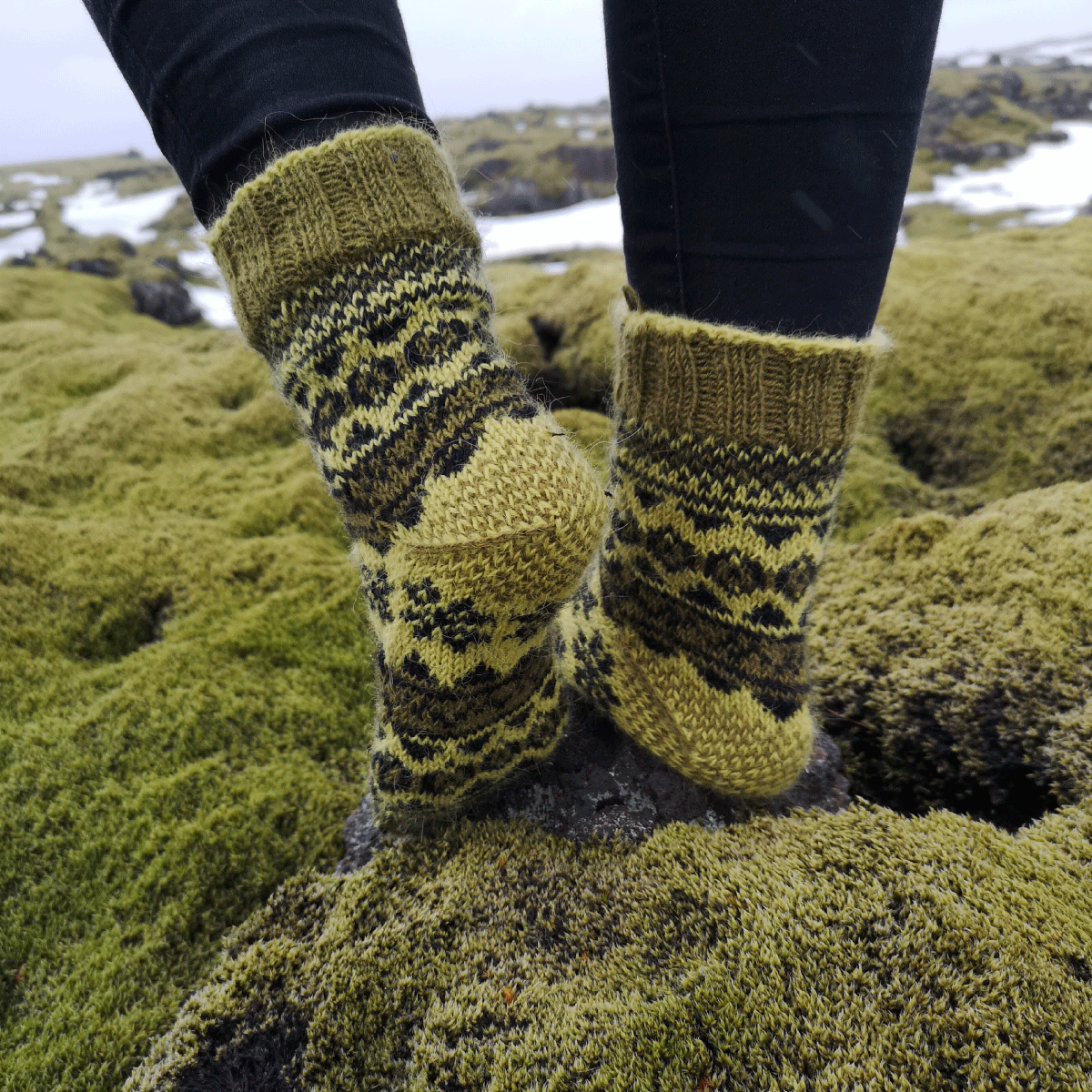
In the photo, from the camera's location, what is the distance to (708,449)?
2.24 ft

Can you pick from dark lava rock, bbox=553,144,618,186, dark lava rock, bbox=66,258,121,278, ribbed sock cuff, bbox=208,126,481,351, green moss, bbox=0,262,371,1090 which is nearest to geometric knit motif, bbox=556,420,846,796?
ribbed sock cuff, bbox=208,126,481,351

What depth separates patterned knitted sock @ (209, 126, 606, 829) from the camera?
0.57 meters

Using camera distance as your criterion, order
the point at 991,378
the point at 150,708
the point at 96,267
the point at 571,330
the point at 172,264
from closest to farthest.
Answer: the point at 150,708
the point at 991,378
the point at 571,330
the point at 96,267
the point at 172,264

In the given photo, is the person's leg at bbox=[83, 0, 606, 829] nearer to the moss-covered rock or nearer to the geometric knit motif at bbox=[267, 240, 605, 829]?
the geometric knit motif at bbox=[267, 240, 605, 829]

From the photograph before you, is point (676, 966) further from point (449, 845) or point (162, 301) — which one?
point (162, 301)

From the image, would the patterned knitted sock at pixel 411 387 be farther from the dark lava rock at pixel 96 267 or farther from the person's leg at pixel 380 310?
the dark lava rock at pixel 96 267

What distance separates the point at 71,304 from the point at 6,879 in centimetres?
311

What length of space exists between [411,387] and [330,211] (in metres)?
0.15

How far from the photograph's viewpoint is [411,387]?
0.59 m

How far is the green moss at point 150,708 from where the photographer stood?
747 mm

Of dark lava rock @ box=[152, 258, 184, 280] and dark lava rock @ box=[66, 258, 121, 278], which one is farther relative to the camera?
dark lava rock @ box=[66, 258, 121, 278]

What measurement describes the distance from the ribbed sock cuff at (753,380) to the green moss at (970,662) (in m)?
0.42

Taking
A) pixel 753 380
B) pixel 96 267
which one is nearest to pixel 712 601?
pixel 753 380

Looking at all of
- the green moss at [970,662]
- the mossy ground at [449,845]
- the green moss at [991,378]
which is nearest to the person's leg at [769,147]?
the mossy ground at [449,845]
